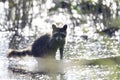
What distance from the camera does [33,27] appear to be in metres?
14.6

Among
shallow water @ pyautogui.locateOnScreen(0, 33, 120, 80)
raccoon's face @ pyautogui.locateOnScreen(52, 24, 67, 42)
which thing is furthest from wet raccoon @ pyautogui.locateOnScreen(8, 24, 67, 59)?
shallow water @ pyautogui.locateOnScreen(0, 33, 120, 80)

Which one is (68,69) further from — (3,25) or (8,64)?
(3,25)

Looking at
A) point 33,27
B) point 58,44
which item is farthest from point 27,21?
point 58,44

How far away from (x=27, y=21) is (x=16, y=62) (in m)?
6.24

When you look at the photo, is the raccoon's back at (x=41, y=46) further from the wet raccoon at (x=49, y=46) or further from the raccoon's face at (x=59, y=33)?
the raccoon's face at (x=59, y=33)

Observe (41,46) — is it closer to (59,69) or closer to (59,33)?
(59,33)

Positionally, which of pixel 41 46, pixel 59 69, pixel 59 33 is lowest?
pixel 59 69

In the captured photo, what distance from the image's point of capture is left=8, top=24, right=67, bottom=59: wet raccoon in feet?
30.9

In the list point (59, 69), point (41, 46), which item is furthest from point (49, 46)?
point (59, 69)

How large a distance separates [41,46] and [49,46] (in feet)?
0.79

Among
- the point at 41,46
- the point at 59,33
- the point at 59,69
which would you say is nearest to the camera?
the point at 59,69

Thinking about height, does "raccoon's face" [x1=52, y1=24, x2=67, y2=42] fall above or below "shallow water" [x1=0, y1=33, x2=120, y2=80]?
above

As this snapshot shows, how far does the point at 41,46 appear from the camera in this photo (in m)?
9.67

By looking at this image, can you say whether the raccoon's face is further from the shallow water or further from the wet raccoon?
the shallow water
